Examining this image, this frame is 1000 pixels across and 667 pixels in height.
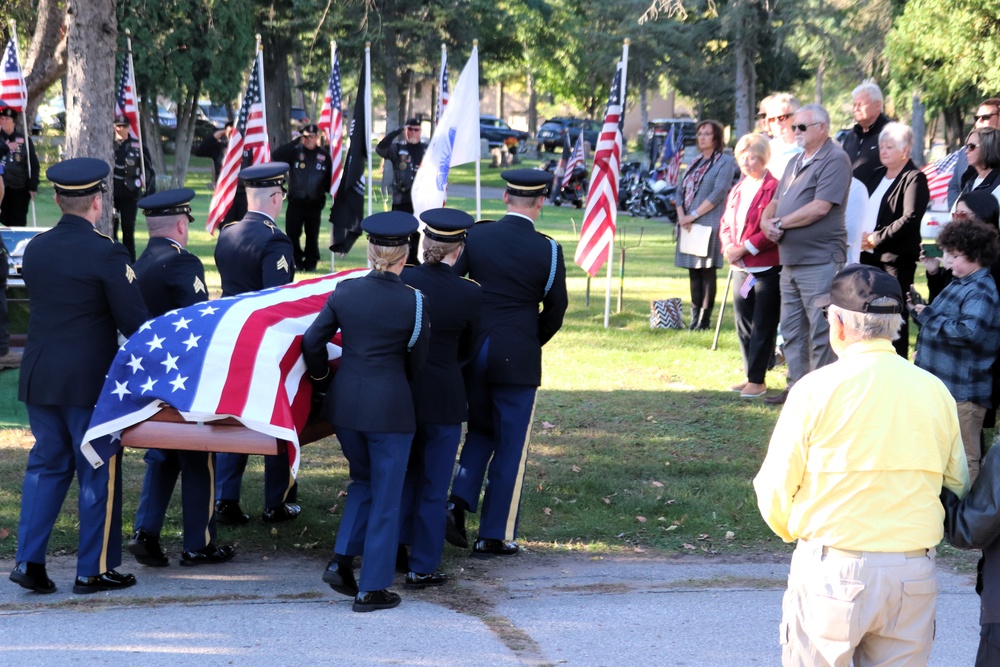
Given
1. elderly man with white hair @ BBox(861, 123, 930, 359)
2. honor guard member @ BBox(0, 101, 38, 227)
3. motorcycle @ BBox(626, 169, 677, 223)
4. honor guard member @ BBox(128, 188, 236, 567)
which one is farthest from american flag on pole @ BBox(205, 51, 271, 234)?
motorcycle @ BBox(626, 169, 677, 223)

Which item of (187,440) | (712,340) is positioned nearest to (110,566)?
(187,440)

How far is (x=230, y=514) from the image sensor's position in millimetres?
6234

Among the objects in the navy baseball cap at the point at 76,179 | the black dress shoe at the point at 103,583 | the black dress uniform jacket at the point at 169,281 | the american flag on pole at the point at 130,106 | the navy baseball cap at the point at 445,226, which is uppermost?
the american flag on pole at the point at 130,106

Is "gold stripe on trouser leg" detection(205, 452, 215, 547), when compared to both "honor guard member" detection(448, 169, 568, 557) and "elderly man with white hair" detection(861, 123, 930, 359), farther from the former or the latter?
"elderly man with white hair" detection(861, 123, 930, 359)


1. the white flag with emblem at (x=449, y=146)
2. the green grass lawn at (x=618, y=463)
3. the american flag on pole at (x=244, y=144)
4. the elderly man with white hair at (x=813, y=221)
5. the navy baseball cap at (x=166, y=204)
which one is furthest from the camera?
the american flag on pole at (x=244, y=144)

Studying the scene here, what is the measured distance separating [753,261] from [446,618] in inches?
190

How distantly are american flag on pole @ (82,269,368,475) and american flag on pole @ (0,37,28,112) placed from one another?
935 cm

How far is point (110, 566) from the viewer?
17.0 ft

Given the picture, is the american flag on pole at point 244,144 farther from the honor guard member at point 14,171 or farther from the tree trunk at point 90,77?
the tree trunk at point 90,77

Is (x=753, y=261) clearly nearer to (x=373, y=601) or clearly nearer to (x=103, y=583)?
(x=373, y=601)

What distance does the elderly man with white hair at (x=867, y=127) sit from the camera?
29.3 feet

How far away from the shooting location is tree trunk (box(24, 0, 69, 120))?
41.4ft

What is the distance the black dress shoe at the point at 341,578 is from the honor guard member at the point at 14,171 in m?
9.40

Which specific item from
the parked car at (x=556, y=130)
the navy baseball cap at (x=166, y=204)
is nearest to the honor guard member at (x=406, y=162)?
the navy baseball cap at (x=166, y=204)
